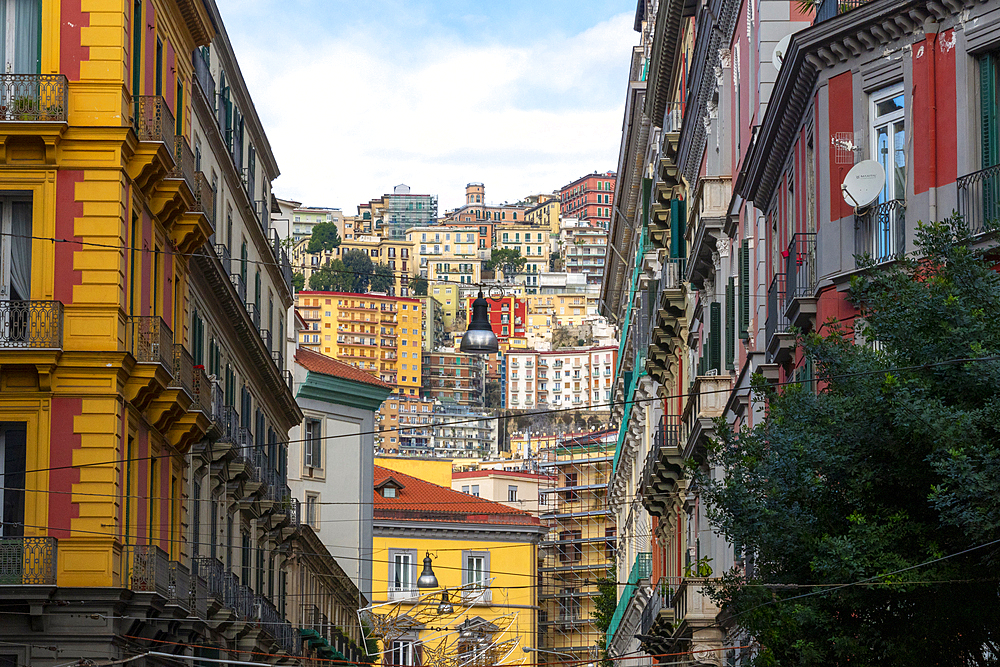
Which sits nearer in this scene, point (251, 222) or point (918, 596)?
point (918, 596)

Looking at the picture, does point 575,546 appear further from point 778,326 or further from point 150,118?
point 778,326

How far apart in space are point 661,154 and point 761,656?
122 ft

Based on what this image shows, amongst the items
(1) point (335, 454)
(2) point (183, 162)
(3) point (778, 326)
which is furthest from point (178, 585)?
(1) point (335, 454)

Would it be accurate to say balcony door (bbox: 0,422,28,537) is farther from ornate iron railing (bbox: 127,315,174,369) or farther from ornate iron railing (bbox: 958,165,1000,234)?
ornate iron railing (bbox: 958,165,1000,234)

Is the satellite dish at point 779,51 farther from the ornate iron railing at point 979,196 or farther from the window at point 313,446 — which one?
the window at point 313,446

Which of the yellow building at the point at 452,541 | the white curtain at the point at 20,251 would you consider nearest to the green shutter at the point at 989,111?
the white curtain at the point at 20,251

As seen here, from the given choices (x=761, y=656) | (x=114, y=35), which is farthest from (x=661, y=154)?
(x=761, y=656)

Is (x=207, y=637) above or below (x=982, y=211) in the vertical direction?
below

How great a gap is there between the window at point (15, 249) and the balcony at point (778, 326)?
1245cm

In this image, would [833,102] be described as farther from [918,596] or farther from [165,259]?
[165,259]

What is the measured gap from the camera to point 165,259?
35.1 meters

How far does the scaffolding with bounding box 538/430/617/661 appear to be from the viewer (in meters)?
120

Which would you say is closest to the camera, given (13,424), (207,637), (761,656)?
(761,656)

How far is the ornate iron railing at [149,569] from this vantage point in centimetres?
3072
